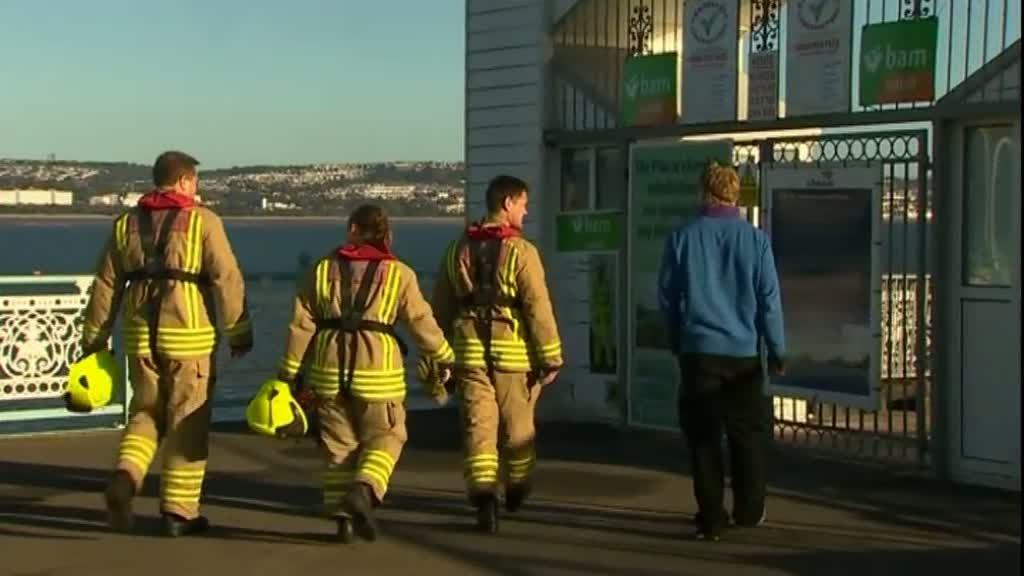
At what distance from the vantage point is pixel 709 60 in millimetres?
Result: 12297

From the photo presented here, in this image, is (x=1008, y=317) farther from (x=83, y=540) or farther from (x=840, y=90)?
(x=83, y=540)

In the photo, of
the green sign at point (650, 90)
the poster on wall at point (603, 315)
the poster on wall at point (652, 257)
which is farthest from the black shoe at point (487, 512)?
the green sign at point (650, 90)

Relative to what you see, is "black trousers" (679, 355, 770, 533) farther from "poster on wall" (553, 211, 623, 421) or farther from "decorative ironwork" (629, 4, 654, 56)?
"decorative ironwork" (629, 4, 654, 56)

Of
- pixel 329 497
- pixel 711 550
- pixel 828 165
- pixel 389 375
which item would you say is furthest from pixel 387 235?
pixel 828 165

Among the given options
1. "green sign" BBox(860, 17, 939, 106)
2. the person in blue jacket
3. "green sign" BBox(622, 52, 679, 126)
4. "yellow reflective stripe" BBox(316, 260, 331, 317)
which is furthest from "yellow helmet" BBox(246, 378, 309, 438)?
"green sign" BBox(622, 52, 679, 126)

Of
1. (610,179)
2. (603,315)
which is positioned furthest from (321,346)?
(610,179)

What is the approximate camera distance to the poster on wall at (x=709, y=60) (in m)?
12.1

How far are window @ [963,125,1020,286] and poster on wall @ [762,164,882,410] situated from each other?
0.57 metres

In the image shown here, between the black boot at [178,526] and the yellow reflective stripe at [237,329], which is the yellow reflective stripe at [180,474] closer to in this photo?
the black boot at [178,526]

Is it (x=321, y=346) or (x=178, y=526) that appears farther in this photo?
(x=178, y=526)

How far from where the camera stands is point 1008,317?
1030 centimetres

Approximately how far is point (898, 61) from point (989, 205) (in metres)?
0.99

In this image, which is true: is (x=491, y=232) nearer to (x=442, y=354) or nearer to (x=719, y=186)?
(x=442, y=354)

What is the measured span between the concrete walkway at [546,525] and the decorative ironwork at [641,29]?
9.69ft
